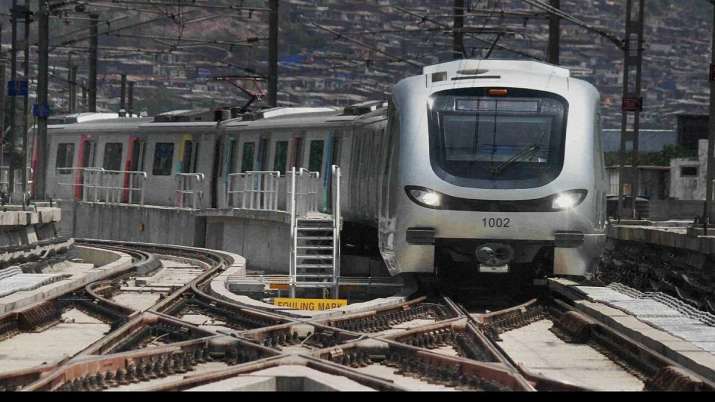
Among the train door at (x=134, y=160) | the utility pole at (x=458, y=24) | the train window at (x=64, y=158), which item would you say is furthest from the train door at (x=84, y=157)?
the utility pole at (x=458, y=24)

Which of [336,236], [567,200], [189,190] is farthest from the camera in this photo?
[189,190]

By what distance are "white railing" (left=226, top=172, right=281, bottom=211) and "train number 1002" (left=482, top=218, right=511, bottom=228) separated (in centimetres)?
Result: 1092

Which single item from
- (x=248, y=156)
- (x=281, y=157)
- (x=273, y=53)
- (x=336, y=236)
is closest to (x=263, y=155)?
(x=248, y=156)

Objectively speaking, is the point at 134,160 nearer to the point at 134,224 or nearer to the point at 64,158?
the point at 134,224

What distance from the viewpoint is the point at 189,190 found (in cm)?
3803

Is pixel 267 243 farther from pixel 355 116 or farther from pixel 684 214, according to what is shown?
pixel 684 214

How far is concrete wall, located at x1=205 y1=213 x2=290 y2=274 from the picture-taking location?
29531 millimetres

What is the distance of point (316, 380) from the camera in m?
9.54

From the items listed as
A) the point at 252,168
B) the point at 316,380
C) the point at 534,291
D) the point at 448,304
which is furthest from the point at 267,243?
the point at 316,380

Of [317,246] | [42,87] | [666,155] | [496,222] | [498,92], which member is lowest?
[317,246]

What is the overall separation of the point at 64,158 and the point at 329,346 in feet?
107

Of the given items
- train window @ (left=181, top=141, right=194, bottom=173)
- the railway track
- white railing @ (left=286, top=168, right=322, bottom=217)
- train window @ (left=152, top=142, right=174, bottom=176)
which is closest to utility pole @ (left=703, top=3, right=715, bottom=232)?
the railway track

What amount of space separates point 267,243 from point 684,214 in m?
30.3

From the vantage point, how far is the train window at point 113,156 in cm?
4125
